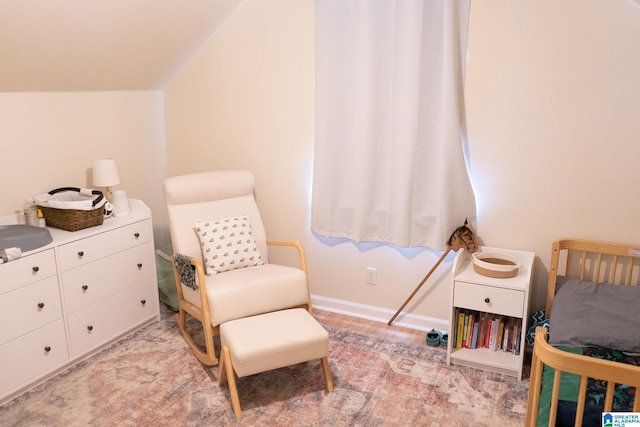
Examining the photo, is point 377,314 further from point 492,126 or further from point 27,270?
point 27,270

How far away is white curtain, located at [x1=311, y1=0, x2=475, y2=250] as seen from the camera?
281cm

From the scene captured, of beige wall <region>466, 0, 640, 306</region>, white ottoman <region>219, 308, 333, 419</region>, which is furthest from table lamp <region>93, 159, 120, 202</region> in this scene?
beige wall <region>466, 0, 640, 306</region>

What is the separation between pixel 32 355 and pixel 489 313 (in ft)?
7.83

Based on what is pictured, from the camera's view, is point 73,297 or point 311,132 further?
point 311,132

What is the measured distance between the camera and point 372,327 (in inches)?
128

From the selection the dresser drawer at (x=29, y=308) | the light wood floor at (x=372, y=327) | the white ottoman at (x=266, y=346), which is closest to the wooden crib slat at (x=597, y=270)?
the light wood floor at (x=372, y=327)

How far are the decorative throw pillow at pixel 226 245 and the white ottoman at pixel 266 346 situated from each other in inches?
20.2

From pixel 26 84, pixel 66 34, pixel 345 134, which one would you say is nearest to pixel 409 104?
pixel 345 134

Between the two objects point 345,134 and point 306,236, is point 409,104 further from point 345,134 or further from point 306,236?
point 306,236

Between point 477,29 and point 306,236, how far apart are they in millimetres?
1672

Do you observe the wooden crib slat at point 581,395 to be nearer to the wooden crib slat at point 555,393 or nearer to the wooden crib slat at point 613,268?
the wooden crib slat at point 555,393

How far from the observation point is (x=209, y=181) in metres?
3.18

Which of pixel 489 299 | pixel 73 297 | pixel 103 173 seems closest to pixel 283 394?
pixel 489 299

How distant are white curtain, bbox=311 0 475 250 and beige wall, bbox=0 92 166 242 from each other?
1.34 m
